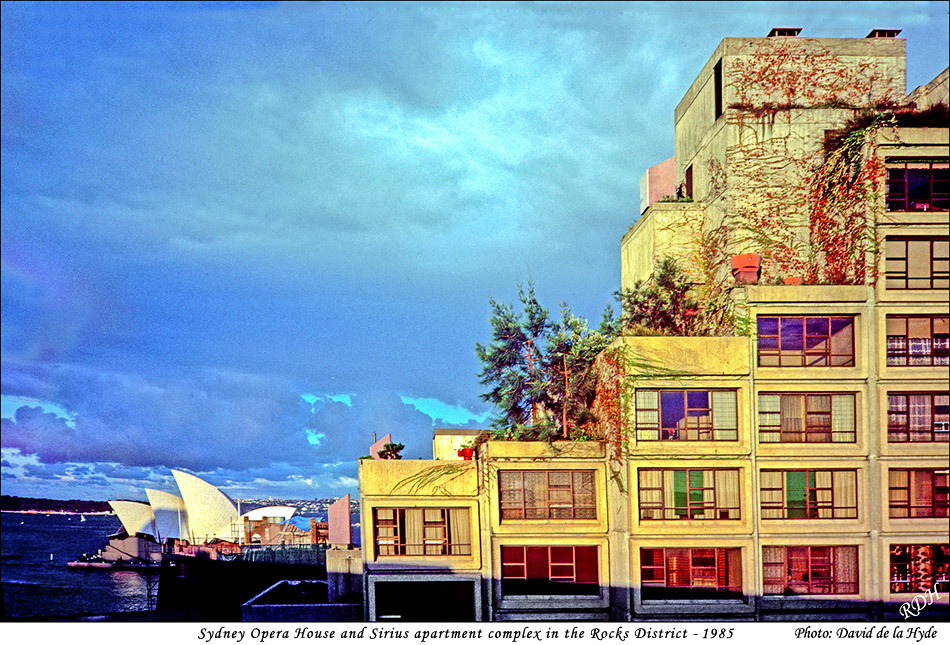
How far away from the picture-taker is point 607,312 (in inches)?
1284

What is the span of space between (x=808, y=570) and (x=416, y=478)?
12.8m

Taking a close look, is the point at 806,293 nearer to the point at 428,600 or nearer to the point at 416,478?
the point at 416,478

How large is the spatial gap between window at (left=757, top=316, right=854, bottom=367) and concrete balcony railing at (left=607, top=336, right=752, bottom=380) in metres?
0.94

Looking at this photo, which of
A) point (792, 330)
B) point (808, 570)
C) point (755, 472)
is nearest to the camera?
point (755, 472)

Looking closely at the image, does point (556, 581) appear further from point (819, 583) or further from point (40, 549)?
point (40, 549)

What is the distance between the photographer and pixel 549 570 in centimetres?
2988

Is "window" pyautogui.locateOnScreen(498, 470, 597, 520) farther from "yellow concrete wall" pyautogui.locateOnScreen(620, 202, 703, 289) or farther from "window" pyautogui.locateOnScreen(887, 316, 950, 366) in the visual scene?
"window" pyautogui.locateOnScreen(887, 316, 950, 366)

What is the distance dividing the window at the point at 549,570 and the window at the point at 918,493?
9.65 metres

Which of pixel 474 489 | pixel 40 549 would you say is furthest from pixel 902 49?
pixel 40 549

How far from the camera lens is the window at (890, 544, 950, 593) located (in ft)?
94.3

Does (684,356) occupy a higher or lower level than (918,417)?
higher

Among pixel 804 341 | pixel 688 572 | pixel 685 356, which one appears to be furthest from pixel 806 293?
pixel 688 572

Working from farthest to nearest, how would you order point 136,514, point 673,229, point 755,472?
point 136,514
point 673,229
point 755,472

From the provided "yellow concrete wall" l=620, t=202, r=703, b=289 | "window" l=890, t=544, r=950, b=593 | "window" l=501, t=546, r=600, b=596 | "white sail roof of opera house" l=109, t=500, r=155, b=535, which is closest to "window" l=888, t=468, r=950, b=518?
"window" l=890, t=544, r=950, b=593
